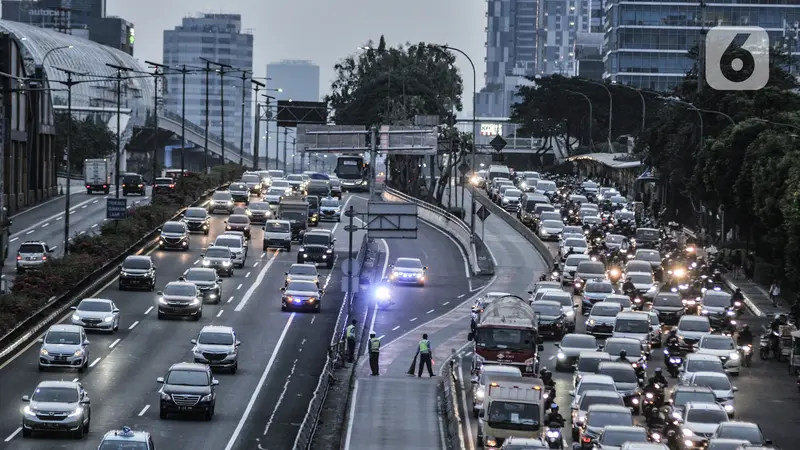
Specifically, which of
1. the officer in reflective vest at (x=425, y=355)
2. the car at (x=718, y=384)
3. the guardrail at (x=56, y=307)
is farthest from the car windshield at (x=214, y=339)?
the car at (x=718, y=384)

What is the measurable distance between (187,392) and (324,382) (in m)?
4.04

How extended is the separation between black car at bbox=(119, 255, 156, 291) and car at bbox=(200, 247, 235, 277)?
5.44 meters

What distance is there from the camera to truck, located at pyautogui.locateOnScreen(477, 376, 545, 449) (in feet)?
120

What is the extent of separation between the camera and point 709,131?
91.2m

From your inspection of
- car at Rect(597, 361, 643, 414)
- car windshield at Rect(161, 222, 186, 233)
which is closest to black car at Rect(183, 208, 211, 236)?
car windshield at Rect(161, 222, 186, 233)

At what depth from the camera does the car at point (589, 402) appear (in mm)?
39219

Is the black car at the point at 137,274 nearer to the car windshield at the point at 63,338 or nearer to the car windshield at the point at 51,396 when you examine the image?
the car windshield at the point at 63,338

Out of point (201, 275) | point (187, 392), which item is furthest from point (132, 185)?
point (187, 392)

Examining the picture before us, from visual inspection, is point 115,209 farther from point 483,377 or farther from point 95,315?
point 483,377

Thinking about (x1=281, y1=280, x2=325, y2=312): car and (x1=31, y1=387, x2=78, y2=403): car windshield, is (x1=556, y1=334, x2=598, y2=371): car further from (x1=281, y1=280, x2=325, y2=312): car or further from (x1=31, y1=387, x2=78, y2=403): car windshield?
(x1=31, y1=387, x2=78, y2=403): car windshield

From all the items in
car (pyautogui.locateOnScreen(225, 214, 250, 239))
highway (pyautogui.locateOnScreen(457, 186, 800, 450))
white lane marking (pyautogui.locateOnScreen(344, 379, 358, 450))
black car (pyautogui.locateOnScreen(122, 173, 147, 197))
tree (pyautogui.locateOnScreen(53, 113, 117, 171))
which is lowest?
highway (pyautogui.locateOnScreen(457, 186, 800, 450))

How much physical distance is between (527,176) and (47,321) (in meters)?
83.3

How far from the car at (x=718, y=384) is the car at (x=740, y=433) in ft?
25.5

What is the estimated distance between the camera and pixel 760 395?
158 feet
